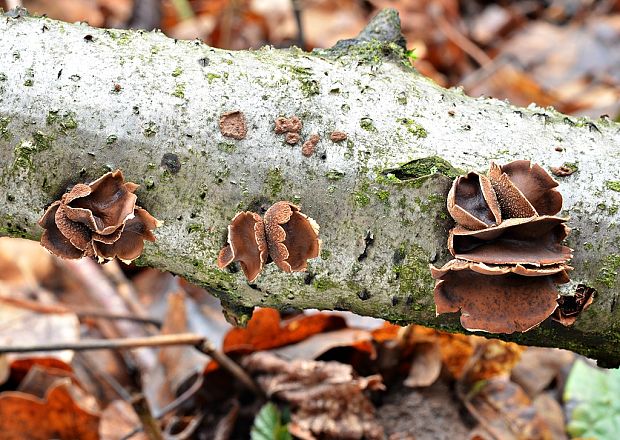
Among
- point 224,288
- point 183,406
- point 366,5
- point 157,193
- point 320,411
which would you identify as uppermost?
point 366,5

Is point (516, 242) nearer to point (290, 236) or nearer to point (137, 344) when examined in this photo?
point (290, 236)

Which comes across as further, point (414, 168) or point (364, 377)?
point (364, 377)

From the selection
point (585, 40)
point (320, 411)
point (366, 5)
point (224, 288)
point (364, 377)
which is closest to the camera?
point (224, 288)

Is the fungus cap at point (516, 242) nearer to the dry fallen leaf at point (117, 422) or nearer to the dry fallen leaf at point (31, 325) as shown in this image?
the dry fallen leaf at point (117, 422)

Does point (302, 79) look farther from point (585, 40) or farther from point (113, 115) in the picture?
point (585, 40)

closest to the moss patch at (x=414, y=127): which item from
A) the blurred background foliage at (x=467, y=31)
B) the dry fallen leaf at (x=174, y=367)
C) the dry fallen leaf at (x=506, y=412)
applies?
the dry fallen leaf at (x=506, y=412)

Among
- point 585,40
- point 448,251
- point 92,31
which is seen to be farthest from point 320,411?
point 585,40

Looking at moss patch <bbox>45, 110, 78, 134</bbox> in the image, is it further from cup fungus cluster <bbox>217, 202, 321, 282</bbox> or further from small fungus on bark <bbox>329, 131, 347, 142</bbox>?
small fungus on bark <bbox>329, 131, 347, 142</bbox>
